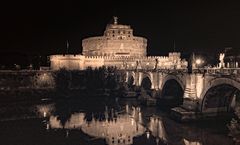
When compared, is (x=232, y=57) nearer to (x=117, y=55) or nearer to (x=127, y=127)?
(x=127, y=127)

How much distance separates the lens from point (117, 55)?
3866 inches

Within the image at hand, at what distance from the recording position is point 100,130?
32875 millimetres

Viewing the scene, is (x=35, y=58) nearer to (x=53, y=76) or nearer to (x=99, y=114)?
(x=53, y=76)

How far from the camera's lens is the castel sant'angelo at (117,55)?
273 feet

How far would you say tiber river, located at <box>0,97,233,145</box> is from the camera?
28281mm

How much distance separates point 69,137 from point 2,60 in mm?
65205

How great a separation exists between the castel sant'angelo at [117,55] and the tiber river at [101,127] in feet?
119

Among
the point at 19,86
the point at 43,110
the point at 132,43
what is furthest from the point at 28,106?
the point at 132,43

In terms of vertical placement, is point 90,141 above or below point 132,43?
below

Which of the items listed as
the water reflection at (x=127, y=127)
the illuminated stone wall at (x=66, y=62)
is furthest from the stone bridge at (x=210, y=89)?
the illuminated stone wall at (x=66, y=62)

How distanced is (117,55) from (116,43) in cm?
483

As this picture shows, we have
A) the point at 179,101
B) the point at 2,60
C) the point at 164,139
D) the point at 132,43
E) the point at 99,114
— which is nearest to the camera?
the point at 164,139

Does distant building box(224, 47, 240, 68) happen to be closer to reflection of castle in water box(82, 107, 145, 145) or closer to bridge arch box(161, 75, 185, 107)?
bridge arch box(161, 75, 185, 107)

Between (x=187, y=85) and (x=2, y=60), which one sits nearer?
(x=187, y=85)
